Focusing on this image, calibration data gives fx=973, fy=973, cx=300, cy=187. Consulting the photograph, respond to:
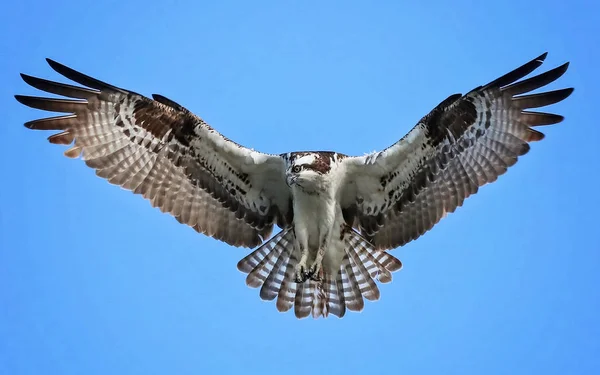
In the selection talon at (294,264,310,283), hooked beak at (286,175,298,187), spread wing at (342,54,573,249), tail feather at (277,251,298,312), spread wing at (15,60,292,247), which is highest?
spread wing at (15,60,292,247)

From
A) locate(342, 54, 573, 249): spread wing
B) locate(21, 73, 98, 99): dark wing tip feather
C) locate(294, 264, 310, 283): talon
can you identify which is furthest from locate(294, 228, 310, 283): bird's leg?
locate(21, 73, 98, 99): dark wing tip feather

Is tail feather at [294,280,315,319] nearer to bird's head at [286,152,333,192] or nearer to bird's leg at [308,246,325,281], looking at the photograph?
bird's leg at [308,246,325,281]

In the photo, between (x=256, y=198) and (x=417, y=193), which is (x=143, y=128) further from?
→ (x=417, y=193)

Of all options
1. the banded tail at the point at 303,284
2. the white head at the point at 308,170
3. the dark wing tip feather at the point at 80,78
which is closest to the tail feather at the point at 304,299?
the banded tail at the point at 303,284

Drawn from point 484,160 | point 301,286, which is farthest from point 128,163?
point 484,160

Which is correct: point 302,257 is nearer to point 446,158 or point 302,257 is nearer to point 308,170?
point 308,170
